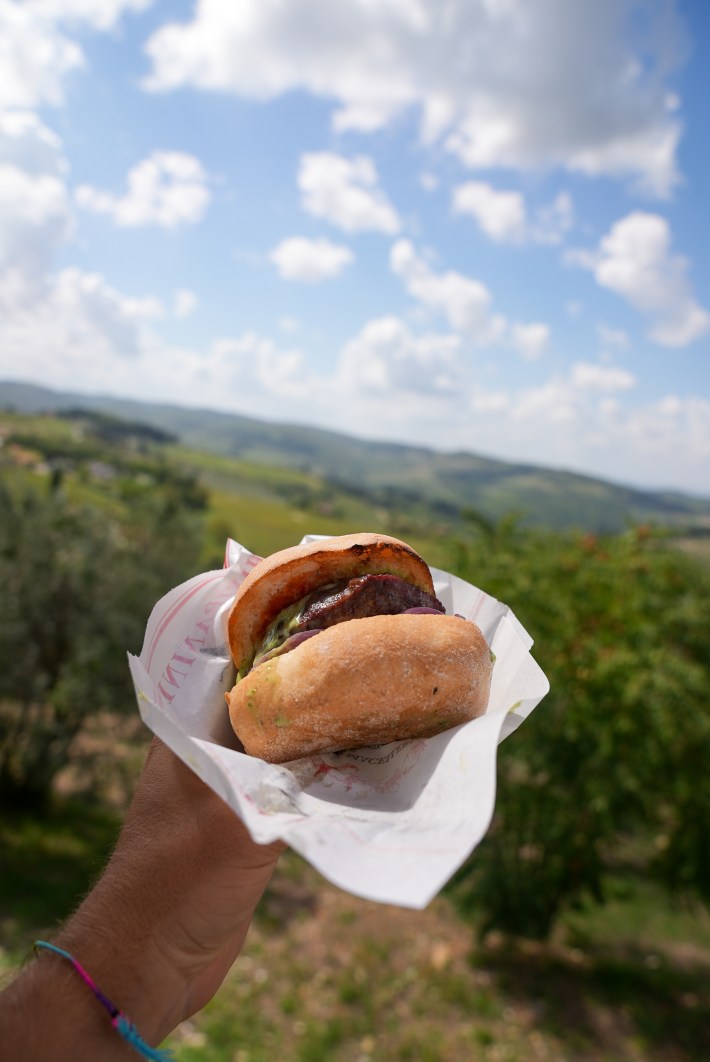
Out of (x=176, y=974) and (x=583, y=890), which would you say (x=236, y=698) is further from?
(x=583, y=890)

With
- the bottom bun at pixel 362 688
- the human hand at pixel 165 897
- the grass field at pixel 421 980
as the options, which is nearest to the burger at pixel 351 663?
the bottom bun at pixel 362 688

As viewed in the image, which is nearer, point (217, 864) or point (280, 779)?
point (217, 864)

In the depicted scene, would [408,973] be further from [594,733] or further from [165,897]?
[165,897]

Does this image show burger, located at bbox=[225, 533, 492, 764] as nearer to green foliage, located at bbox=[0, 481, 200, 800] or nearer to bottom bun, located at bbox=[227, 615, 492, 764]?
bottom bun, located at bbox=[227, 615, 492, 764]

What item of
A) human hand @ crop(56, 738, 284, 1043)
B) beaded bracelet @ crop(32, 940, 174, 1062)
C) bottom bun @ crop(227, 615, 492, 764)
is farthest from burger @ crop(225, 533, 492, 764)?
beaded bracelet @ crop(32, 940, 174, 1062)

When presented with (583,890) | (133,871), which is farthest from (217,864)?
(583,890)

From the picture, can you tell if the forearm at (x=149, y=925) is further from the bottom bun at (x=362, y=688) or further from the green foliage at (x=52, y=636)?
the green foliage at (x=52, y=636)
